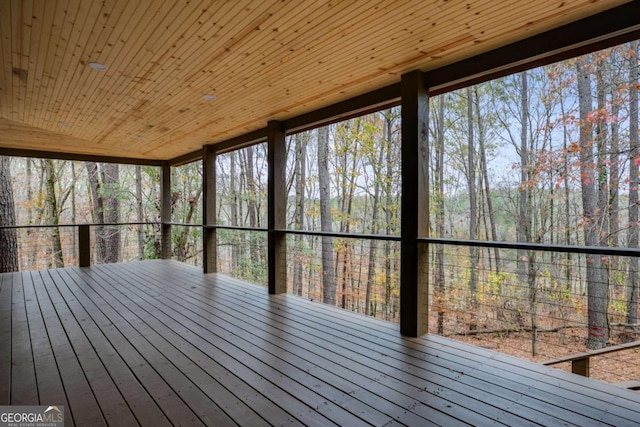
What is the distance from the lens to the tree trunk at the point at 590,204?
238 inches

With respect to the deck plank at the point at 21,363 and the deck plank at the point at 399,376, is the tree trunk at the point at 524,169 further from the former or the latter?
Answer: the deck plank at the point at 21,363

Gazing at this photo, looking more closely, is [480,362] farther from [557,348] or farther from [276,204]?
[557,348]

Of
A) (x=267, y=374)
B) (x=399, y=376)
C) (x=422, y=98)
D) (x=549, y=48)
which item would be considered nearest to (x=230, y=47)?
(x=422, y=98)

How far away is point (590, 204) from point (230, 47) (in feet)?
22.5

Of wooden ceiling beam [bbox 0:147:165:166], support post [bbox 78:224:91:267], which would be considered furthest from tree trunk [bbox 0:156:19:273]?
support post [bbox 78:224:91:267]

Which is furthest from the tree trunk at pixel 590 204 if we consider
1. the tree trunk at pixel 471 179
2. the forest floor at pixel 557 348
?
the tree trunk at pixel 471 179

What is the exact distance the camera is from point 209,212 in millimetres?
6227

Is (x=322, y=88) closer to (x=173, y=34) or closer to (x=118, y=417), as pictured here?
(x=173, y=34)

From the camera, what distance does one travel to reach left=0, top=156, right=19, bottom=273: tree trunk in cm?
624

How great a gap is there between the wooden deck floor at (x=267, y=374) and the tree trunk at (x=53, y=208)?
9434 mm

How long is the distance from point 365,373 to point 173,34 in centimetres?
277

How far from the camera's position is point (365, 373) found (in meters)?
2.29

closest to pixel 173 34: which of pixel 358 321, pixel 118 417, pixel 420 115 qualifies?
pixel 420 115

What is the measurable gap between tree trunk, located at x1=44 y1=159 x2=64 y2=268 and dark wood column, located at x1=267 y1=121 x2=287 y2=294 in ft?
34.5
